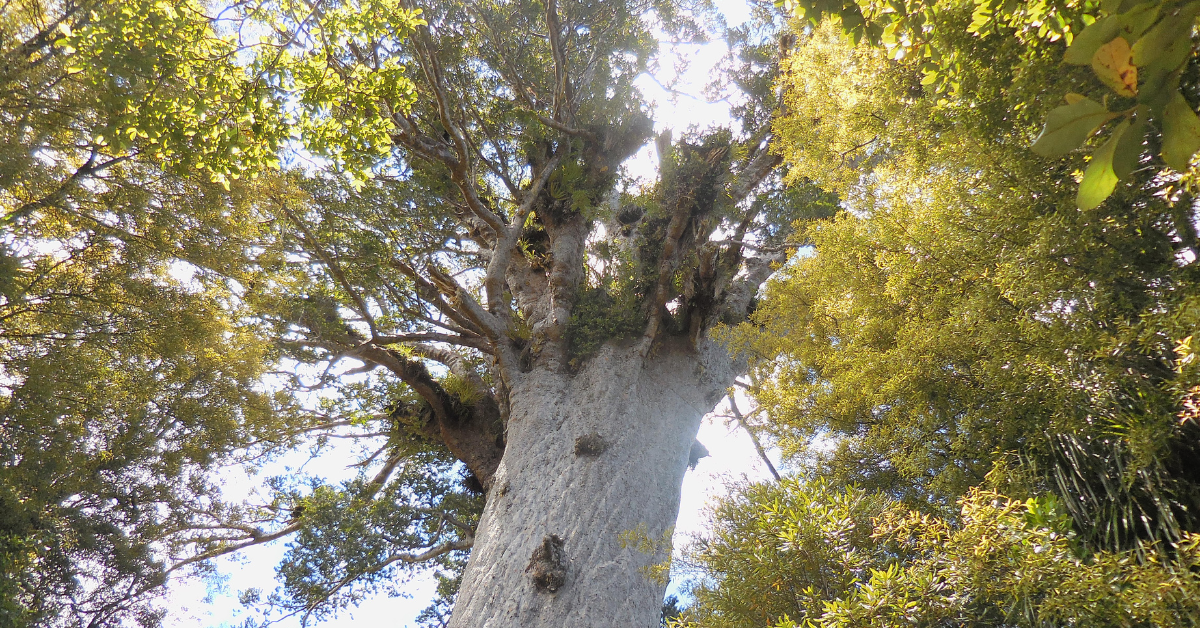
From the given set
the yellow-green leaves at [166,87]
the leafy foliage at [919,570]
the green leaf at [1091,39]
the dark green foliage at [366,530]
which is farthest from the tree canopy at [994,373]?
the dark green foliage at [366,530]

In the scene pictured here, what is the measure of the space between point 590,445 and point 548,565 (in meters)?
0.89

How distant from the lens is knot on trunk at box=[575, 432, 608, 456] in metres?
3.90

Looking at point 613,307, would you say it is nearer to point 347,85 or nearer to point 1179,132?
point 347,85

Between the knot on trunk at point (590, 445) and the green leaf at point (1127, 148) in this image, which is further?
the knot on trunk at point (590, 445)

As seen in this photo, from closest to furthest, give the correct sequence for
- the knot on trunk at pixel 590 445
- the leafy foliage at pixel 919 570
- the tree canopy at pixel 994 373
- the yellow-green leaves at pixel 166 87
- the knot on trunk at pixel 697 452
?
the leafy foliage at pixel 919 570
the tree canopy at pixel 994 373
the yellow-green leaves at pixel 166 87
the knot on trunk at pixel 590 445
the knot on trunk at pixel 697 452

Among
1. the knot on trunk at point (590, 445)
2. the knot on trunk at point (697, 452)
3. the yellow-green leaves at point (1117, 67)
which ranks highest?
the knot on trunk at point (697, 452)

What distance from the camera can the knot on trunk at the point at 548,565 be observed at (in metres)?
3.17

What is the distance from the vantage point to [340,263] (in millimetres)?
4688

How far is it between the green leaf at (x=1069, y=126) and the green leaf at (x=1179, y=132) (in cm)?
6

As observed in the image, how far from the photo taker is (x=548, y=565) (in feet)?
10.5

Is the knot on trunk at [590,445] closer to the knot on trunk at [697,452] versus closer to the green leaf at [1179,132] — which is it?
the knot on trunk at [697,452]

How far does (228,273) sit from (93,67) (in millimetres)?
1967

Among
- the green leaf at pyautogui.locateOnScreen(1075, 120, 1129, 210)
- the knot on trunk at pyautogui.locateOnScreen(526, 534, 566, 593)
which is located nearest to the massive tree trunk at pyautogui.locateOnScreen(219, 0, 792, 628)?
the knot on trunk at pyautogui.locateOnScreen(526, 534, 566, 593)

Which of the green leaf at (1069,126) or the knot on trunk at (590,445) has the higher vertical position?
the knot on trunk at (590,445)
